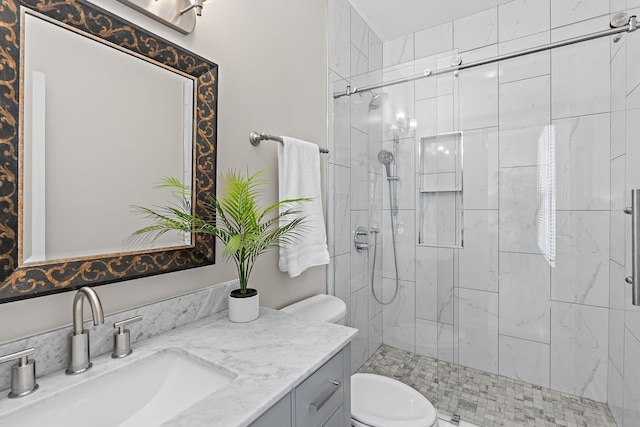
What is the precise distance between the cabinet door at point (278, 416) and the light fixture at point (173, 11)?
1.15 metres

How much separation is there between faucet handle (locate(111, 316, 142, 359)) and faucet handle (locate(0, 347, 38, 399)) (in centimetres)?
18

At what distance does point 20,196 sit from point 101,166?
0.20m

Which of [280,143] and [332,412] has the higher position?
[280,143]

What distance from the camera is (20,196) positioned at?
761 millimetres

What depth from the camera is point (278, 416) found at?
729mm

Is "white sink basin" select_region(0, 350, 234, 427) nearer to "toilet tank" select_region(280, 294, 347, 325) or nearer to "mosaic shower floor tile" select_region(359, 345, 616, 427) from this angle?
"toilet tank" select_region(280, 294, 347, 325)

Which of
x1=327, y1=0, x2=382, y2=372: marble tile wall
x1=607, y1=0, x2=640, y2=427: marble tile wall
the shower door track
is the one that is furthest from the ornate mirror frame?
x1=607, y1=0, x2=640, y2=427: marble tile wall

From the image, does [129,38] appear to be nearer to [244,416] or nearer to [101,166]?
[101,166]

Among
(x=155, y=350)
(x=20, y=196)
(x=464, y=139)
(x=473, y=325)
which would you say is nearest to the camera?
(x=20, y=196)

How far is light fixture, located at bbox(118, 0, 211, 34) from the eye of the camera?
99 cm

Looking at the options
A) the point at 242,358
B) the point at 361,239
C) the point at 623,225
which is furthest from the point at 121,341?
the point at 623,225

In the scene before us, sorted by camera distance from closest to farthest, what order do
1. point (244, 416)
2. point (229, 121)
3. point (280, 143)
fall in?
point (244, 416)
point (229, 121)
point (280, 143)

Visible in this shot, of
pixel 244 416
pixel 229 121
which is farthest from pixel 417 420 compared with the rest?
pixel 229 121

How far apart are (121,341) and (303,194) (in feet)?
3.13
